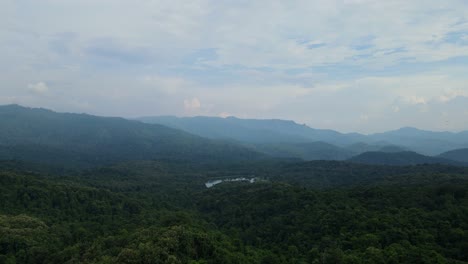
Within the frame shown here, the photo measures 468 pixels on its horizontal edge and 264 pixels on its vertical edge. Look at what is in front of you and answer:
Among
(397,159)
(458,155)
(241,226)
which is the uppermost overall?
(458,155)

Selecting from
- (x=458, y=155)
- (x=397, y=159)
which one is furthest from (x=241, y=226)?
(x=458, y=155)

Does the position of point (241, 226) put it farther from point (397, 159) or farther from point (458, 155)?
point (458, 155)

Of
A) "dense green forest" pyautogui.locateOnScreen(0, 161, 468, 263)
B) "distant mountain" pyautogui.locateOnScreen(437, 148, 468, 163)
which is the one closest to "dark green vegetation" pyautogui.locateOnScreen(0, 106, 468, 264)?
"dense green forest" pyautogui.locateOnScreen(0, 161, 468, 263)

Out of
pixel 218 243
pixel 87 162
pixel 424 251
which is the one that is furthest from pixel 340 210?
pixel 87 162

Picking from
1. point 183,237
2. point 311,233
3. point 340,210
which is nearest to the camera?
point 183,237

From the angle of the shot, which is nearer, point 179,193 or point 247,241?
point 247,241

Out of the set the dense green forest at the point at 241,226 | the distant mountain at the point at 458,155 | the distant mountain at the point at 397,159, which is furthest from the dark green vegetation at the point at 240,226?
the distant mountain at the point at 458,155

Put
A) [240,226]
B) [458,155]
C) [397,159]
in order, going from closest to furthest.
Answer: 1. [240,226]
2. [397,159]
3. [458,155]

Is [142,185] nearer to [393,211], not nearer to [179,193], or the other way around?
[179,193]

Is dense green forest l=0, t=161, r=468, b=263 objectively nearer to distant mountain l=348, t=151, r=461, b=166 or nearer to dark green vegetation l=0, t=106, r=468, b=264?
Result: dark green vegetation l=0, t=106, r=468, b=264
